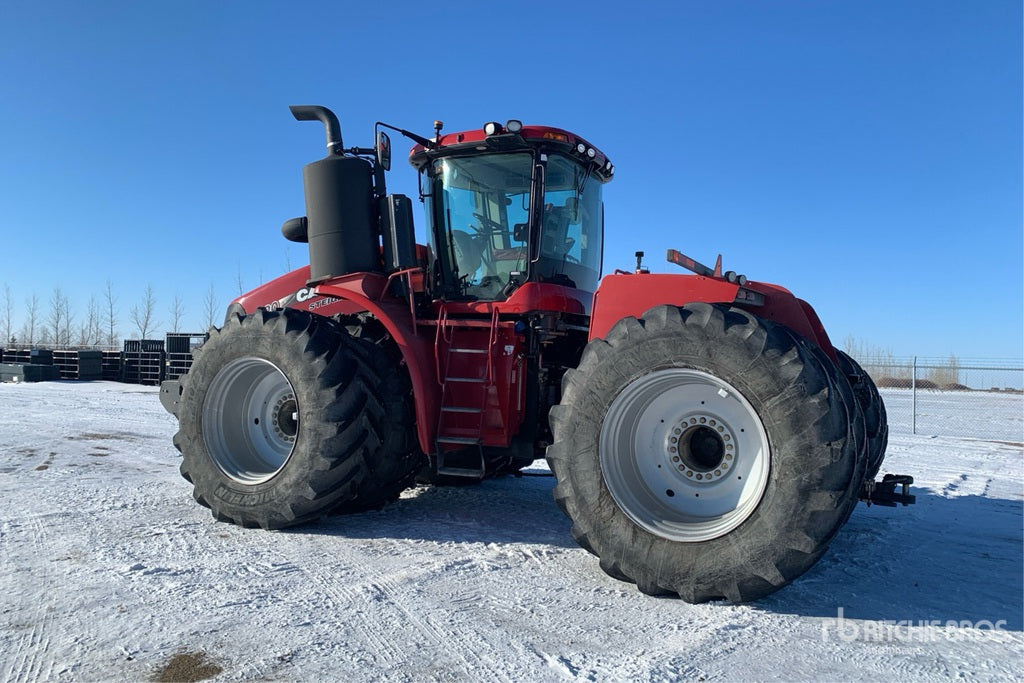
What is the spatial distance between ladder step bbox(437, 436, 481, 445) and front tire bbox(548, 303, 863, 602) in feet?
3.36

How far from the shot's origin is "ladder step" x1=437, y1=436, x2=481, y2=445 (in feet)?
15.1

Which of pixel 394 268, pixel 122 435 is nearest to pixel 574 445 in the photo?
pixel 394 268

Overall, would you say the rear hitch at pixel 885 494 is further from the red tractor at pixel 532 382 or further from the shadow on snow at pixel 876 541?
the shadow on snow at pixel 876 541

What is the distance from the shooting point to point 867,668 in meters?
2.66

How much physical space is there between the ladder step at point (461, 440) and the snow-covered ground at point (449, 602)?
60cm

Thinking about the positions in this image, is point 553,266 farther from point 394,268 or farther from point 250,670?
point 250,670

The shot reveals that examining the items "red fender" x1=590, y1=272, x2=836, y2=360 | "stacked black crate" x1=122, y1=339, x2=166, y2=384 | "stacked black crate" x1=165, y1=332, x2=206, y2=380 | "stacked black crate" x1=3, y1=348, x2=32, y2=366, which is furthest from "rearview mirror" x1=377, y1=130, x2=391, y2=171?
"stacked black crate" x1=3, y1=348, x2=32, y2=366

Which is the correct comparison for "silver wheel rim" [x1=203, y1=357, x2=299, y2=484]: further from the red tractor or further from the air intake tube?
the air intake tube

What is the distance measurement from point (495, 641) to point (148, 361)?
913 inches

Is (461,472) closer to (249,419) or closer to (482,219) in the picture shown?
(249,419)

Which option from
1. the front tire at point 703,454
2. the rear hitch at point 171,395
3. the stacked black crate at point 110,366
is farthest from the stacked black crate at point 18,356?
the front tire at point 703,454

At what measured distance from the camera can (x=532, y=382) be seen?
15.7 ft

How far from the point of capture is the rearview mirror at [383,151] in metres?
5.01

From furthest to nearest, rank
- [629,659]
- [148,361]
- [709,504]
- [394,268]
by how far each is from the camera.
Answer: [148,361]
[394,268]
[709,504]
[629,659]
